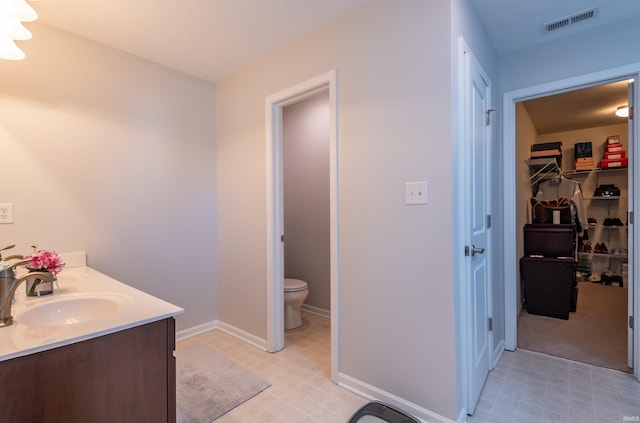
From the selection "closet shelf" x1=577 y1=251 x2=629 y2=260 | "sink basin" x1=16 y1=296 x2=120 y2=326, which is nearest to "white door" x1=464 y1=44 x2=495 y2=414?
"sink basin" x1=16 y1=296 x2=120 y2=326

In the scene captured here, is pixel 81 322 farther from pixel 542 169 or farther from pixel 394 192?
pixel 542 169

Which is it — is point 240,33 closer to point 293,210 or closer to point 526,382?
point 293,210

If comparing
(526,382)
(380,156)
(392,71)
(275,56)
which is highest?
(275,56)

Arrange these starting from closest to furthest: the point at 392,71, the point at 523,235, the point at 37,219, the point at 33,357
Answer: the point at 33,357 → the point at 392,71 → the point at 37,219 → the point at 523,235

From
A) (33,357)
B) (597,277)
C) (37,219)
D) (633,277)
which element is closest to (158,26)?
(37,219)

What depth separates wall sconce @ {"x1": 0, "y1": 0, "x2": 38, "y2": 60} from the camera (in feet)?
3.97

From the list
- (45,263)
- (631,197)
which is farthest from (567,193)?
(45,263)

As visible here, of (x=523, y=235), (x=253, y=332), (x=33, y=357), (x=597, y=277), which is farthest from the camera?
(x=597, y=277)

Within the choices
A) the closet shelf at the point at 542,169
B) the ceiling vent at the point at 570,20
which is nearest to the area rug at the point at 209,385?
the ceiling vent at the point at 570,20

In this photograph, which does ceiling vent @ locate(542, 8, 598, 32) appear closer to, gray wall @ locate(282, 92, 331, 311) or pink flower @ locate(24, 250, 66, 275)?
gray wall @ locate(282, 92, 331, 311)

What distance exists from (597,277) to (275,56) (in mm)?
5729

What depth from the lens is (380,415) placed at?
5.15 ft

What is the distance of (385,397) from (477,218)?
1.21m

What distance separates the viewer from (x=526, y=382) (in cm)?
197
